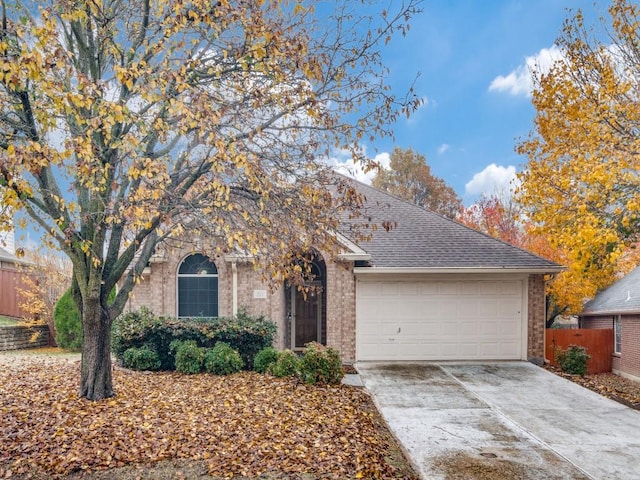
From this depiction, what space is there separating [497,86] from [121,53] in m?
A: 13.4

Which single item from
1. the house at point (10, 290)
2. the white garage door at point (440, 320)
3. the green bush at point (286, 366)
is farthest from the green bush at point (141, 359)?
the house at point (10, 290)

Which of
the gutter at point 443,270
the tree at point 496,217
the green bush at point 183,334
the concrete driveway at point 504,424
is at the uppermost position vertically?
the tree at point 496,217

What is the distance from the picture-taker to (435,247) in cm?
1369

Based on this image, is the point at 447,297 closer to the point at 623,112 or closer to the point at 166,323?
the point at 623,112

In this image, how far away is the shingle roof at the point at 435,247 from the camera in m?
12.7

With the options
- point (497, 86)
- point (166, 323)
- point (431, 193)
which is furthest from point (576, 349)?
point (431, 193)

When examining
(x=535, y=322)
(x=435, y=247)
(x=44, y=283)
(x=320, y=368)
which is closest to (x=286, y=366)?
(x=320, y=368)

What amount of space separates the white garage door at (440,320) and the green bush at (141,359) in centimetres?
536

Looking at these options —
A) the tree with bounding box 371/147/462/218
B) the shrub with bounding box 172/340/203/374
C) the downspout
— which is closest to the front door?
the downspout

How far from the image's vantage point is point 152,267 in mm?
13109

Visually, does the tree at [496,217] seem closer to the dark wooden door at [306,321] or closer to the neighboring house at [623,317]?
the neighboring house at [623,317]

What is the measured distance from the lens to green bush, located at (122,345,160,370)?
37.0ft

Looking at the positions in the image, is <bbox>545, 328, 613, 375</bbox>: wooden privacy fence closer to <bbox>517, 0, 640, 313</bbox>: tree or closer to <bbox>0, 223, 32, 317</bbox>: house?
<bbox>517, 0, 640, 313</bbox>: tree

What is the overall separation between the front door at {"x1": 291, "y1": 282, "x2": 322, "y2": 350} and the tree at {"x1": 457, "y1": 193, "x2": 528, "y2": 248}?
13561 mm
